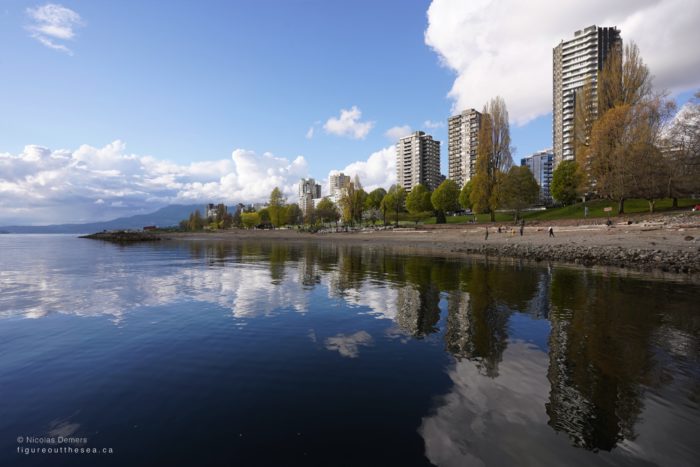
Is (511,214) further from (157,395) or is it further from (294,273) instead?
(157,395)

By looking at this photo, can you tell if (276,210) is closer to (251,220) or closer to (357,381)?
(251,220)

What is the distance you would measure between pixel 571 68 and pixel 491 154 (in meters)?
110

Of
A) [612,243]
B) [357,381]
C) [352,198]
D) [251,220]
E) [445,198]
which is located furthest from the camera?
[251,220]

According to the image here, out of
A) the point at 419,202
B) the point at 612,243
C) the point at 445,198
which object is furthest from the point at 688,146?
the point at 419,202

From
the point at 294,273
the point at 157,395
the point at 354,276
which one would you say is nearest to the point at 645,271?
the point at 354,276

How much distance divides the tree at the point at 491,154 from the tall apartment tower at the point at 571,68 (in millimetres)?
79845

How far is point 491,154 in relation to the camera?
71.5 meters

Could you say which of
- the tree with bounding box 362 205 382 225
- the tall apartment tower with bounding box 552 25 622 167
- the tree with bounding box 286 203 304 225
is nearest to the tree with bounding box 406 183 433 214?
the tree with bounding box 362 205 382 225

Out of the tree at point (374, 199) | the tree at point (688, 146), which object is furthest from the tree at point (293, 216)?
the tree at point (688, 146)

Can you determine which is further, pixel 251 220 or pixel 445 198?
pixel 251 220

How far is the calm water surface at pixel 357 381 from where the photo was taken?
5.53m

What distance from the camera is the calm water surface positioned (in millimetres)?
5527

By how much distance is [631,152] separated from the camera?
48.8 metres

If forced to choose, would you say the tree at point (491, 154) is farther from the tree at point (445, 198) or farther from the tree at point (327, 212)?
the tree at point (327, 212)
